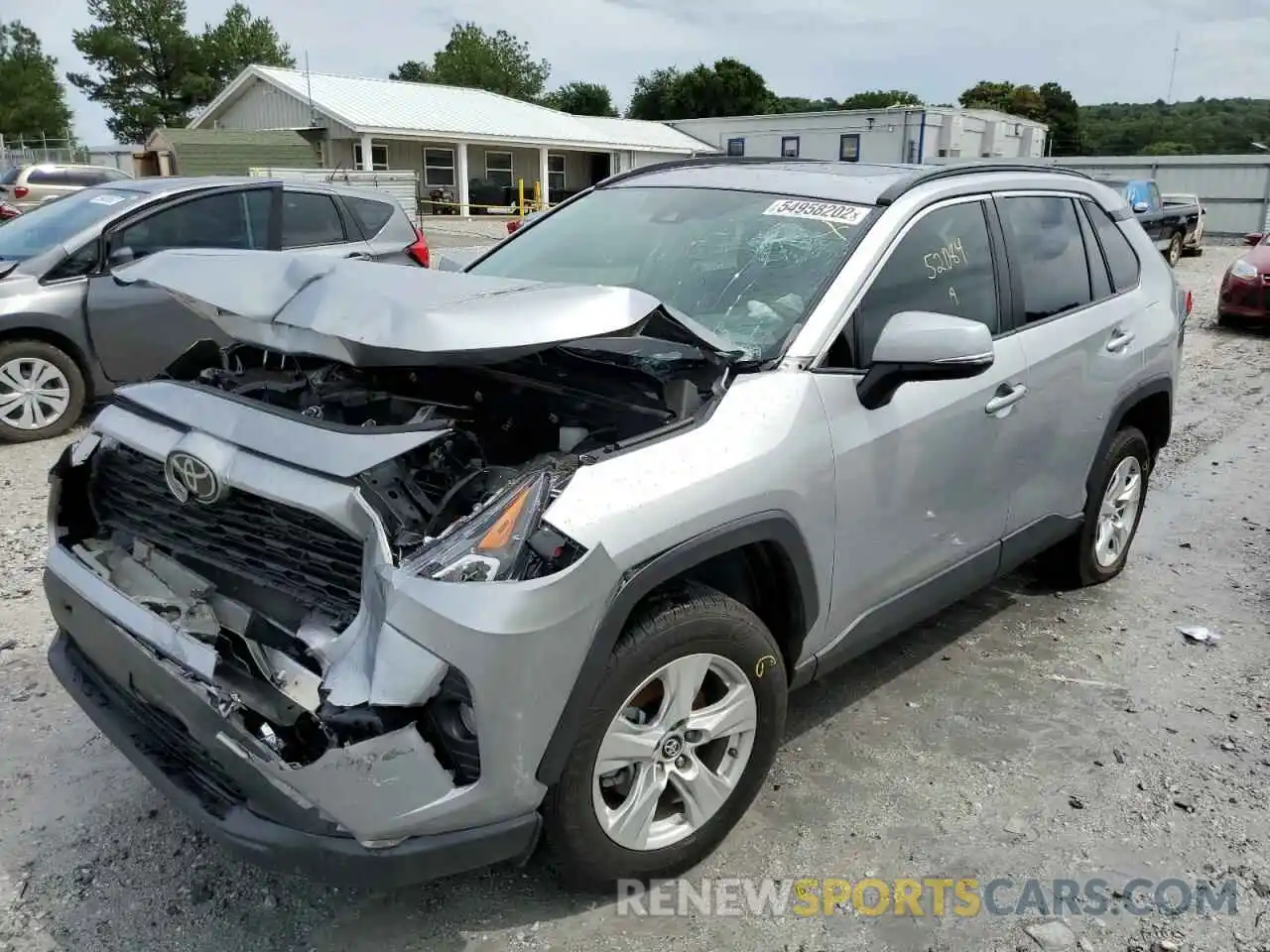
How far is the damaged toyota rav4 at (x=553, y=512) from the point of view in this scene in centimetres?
212

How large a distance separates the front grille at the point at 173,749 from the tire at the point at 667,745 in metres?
0.74

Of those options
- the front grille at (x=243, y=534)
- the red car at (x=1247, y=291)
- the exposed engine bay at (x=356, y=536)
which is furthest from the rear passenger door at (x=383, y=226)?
the red car at (x=1247, y=291)

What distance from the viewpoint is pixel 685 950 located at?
98.0 inches

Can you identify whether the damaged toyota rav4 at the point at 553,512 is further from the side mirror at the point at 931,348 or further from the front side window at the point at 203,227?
the front side window at the point at 203,227

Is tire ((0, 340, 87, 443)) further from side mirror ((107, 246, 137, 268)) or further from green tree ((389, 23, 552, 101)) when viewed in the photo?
green tree ((389, 23, 552, 101))

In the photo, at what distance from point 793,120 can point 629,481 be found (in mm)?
39164

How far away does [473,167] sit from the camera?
35500mm

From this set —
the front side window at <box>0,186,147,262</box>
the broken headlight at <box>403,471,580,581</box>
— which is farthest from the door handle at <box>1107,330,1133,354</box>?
the front side window at <box>0,186,147,262</box>

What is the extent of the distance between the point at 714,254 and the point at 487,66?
80941 millimetres

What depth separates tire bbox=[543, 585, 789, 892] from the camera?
2.32 metres

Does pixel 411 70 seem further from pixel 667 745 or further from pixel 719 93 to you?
pixel 667 745

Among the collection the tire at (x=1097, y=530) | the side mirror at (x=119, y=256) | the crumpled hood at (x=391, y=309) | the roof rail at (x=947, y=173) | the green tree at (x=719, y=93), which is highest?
the green tree at (x=719, y=93)

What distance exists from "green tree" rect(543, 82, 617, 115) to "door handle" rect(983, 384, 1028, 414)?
259 feet

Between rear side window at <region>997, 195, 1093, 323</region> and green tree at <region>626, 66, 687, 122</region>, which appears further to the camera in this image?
green tree at <region>626, 66, 687, 122</region>
